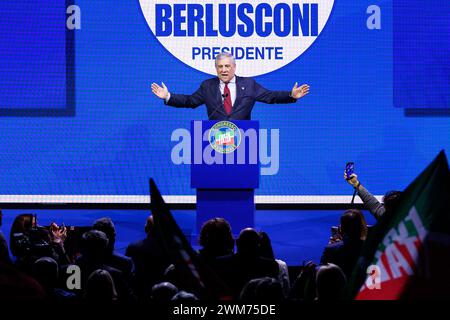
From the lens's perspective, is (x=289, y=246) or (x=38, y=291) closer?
(x=38, y=291)

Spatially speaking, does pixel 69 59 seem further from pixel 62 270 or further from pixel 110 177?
pixel 62 270

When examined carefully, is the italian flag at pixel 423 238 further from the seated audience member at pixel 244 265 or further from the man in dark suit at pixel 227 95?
the man in dark suit at pixel 227 95

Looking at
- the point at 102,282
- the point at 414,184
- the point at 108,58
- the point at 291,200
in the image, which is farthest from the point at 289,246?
the point at 414,184

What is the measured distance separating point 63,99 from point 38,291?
6186 mm

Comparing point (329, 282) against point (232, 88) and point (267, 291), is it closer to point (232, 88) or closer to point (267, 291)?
point (267, 291)

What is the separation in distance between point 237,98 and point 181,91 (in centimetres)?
133

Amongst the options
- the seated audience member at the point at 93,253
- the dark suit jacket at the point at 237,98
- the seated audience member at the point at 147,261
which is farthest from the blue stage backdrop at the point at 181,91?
the seated audience member at the point at 93,253

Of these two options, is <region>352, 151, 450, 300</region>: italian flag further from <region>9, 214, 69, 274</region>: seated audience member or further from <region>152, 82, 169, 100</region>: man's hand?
<region>152, 82, 169, 100</region>: man's hand

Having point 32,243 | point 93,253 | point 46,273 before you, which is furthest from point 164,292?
point 32,243

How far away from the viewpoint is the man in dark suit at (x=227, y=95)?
7.20 meters

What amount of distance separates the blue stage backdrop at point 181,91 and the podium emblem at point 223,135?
7.93 feet

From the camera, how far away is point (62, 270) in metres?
3.99

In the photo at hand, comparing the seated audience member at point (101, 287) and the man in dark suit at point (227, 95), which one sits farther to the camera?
the man in dark suit at point (227, 95)
